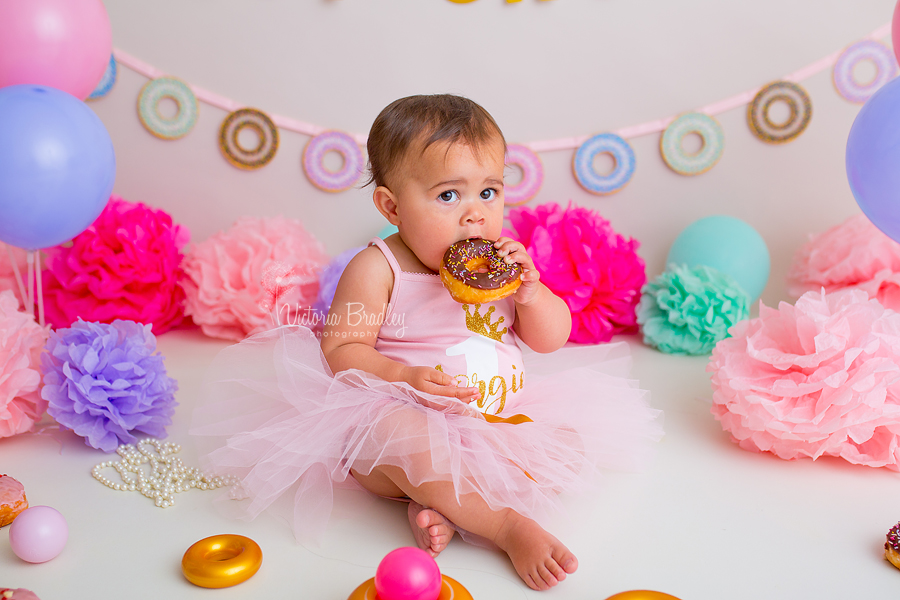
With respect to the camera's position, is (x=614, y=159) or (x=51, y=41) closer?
(x=51, y=41)

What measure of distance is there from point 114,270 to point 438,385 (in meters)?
1.34

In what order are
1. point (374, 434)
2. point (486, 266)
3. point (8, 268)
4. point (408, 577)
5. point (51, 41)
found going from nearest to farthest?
point (408, 577), point (374, 434), point (486, 266), point (51, 41), point (8, 268)

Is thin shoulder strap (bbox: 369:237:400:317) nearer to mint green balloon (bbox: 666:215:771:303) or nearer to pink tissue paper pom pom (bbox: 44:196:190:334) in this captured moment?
pink tissue paper pom pom (bbox: 44:196:190:334)

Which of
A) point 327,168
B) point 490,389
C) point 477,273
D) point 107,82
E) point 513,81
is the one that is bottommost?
point 490,389

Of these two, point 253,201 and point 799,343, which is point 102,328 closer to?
point 253,201

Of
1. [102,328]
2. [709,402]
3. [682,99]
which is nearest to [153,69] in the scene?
[102,328]

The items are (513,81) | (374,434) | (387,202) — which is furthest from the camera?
(513,81)

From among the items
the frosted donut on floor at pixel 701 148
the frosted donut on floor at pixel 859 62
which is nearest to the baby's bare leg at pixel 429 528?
the frosted donut on floor at pixel 701 148

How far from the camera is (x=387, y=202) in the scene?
137 centimetres

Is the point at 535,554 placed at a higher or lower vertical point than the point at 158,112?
lower

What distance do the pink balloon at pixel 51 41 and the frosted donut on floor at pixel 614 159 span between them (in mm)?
1615

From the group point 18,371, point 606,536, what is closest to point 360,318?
point 606,536

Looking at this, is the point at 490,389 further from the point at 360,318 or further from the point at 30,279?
the point at 30,279

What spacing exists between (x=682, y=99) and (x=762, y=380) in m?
1.43
